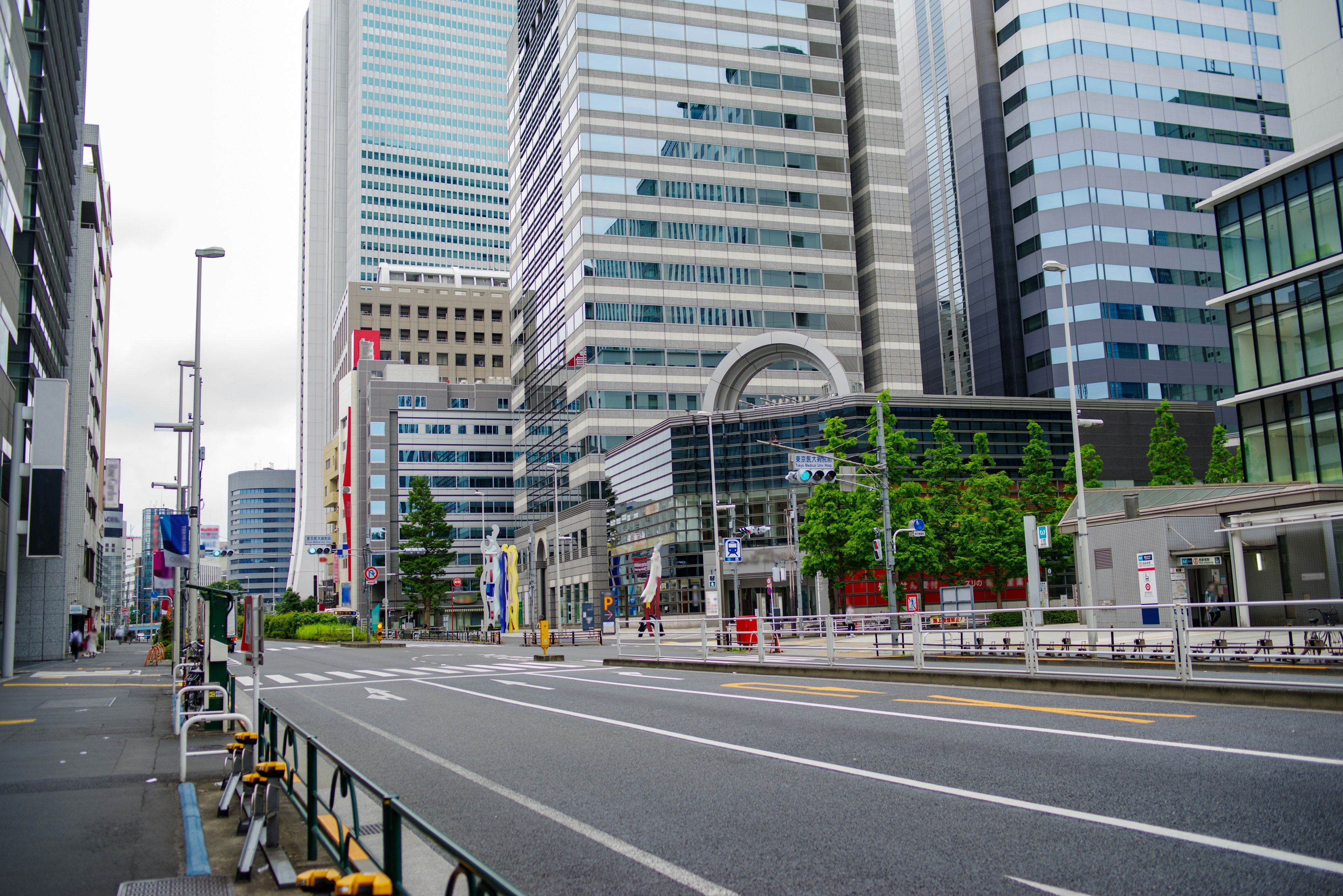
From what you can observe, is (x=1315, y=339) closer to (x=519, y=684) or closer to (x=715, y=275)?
(x=519, y=684)

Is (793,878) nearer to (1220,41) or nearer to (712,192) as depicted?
(712,192)

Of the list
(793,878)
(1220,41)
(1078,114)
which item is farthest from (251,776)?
(1220,41)

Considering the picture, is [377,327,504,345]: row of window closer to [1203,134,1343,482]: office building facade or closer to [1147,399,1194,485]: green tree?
[1147,399,1194,485]: green tree

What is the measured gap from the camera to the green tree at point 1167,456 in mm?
59125

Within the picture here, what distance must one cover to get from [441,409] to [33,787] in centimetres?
11697

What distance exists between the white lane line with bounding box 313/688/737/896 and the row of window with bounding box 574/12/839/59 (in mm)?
78443

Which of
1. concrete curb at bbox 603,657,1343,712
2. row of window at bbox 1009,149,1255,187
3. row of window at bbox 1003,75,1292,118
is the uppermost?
row of window at bbox 1003,75,1292,118

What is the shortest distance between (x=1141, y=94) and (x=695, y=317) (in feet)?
145

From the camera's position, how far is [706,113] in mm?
82625

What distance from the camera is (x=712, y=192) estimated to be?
81.7m

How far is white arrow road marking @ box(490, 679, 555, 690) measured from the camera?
21.6m

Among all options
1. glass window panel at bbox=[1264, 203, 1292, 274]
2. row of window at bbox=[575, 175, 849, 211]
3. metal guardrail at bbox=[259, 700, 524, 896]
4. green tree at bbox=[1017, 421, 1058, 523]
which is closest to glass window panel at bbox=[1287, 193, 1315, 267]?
glass window panel at bbox=[1264, 203, 1292, 274]

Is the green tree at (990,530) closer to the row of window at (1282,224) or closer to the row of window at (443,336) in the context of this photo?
the row of window at (1282,224)

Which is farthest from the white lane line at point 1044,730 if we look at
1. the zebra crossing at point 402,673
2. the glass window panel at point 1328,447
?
the glass window panel at point 1328,447
